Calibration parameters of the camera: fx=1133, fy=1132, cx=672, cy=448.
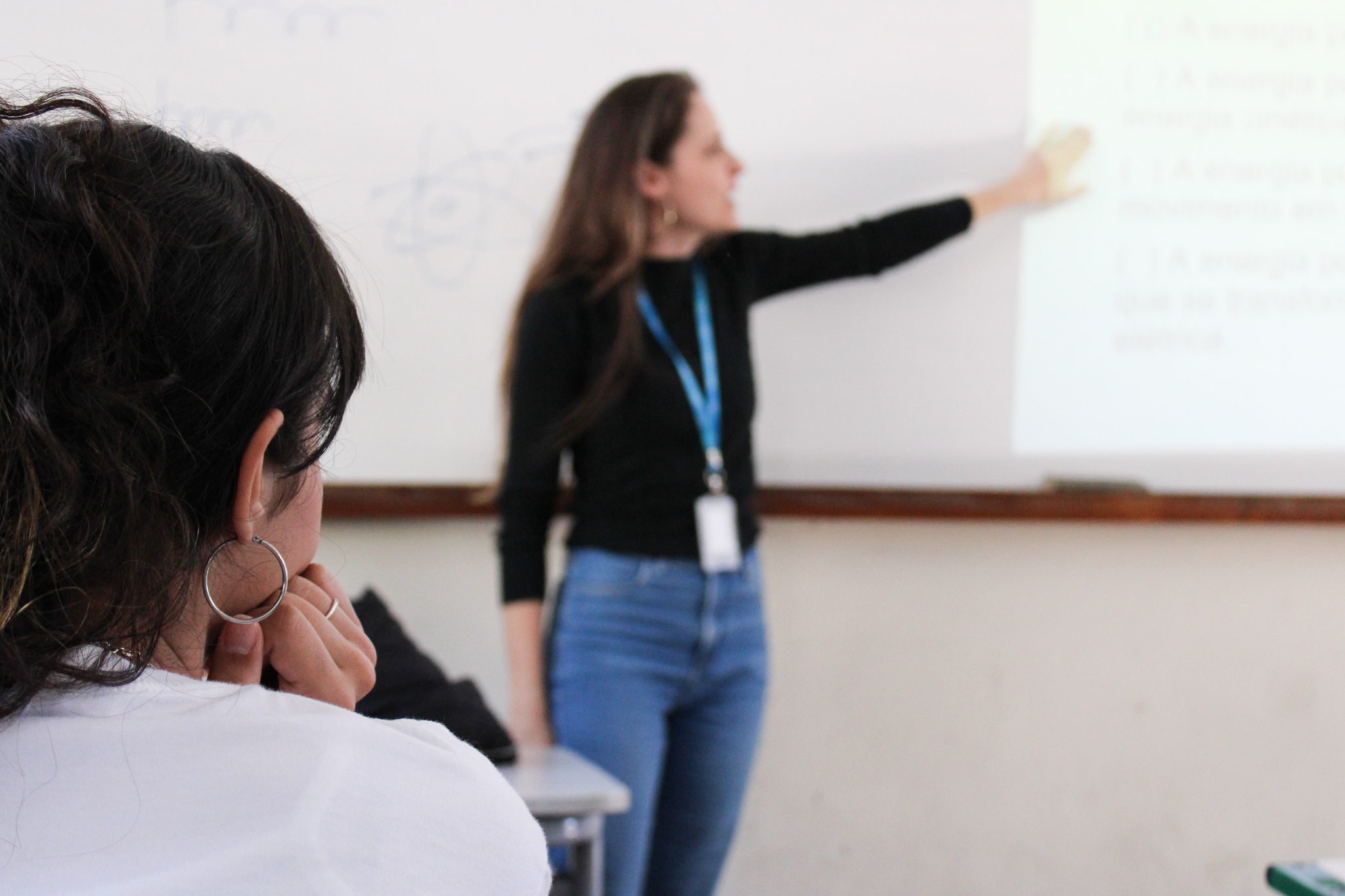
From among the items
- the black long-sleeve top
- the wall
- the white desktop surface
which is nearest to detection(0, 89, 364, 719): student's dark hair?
the white desktop surface

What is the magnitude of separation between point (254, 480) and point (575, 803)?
86cm

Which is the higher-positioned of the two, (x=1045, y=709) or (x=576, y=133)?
(x=576, y=133)

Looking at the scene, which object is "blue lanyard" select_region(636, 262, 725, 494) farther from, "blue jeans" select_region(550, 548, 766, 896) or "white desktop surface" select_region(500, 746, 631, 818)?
"white desktop surface" select_region(500, 746, 631, 818)

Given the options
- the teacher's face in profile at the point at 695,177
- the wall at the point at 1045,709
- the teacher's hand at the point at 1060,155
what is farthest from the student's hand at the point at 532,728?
the teacher's hand at the point at 1060,155

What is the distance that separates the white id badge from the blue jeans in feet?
0.09

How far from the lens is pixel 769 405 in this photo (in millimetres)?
2033

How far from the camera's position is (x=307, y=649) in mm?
689

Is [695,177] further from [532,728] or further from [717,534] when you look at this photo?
[532,728]

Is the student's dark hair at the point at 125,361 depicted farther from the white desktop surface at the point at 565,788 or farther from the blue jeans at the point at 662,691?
the blue jeans at the point at 662,691

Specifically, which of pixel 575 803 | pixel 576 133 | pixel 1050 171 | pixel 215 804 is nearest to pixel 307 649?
pixel 215 804

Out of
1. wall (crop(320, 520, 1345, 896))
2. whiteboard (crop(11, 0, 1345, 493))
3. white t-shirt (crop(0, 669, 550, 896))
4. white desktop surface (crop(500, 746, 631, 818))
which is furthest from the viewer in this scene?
wall (crop(320, 520, 1345, 896))

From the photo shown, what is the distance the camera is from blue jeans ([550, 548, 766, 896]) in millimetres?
1539

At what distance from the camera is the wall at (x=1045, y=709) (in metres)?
2.11

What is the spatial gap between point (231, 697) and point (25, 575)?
101mm
